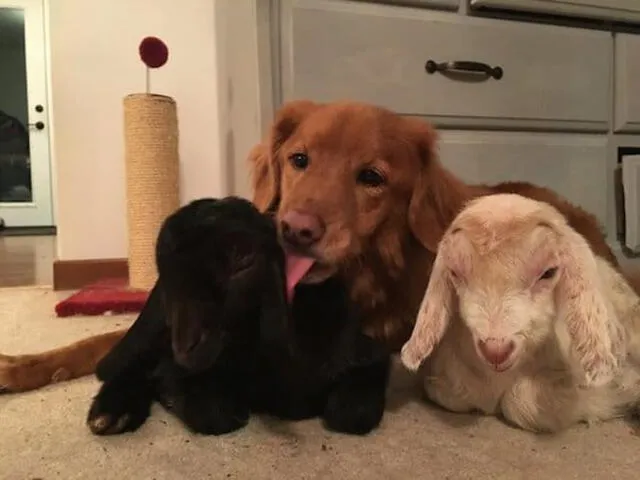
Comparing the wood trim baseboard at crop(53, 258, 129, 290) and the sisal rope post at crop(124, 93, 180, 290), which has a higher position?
the sisal rope post at crop(124, 93, 180, 290)

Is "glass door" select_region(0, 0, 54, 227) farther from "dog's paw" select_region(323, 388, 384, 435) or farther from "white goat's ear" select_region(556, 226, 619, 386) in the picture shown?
"white goat's ear" select_region(556, 226, 619, 386)

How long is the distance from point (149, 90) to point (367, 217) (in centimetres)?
152

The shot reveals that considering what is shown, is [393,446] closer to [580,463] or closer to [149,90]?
[580,463]

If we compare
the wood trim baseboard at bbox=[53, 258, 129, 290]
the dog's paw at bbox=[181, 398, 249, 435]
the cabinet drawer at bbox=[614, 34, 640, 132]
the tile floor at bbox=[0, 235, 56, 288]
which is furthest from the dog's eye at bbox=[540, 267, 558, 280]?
the tile floor at bbox=[0, 235, 56, 288]

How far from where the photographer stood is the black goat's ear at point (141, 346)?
96 centimetres

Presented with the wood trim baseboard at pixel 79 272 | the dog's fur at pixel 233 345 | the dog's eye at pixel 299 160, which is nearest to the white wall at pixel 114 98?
the wood trim baseboard at pixel 79 272

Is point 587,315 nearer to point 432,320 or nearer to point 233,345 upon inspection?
point 432,320

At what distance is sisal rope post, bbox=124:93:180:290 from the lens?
208cm

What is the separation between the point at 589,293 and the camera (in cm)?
83

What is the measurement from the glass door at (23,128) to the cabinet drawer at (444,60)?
5.22m

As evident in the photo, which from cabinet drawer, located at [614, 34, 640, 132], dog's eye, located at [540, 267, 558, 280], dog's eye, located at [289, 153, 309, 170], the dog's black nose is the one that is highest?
cabinet drawer, located at [614, 34, 640, 132]

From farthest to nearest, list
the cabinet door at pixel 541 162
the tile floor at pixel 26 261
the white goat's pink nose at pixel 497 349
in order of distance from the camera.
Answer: the tile floor at pixel 26 261
the cabinet door at pixel 541 162
the white goat's pink nose at pixel 497 349

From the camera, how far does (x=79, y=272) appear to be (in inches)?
94.7

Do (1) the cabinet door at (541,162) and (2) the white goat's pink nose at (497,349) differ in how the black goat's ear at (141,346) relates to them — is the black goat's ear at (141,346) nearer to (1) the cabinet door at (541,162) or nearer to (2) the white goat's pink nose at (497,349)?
(2) the white goat's pink nose at (497,349)
